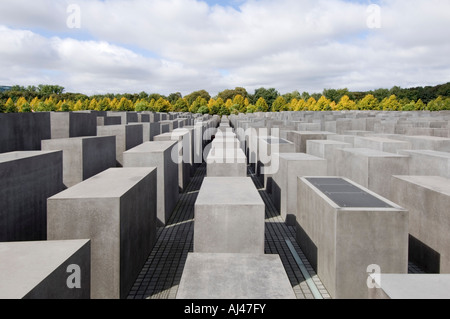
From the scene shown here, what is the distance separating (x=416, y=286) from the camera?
3.32 m

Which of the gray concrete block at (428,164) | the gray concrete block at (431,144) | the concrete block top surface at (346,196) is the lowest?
the concrete block top surface at (346,196)

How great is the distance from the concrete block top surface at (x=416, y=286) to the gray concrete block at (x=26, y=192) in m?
6.16

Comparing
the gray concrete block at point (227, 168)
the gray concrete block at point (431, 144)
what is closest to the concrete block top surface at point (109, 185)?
the gray concrete block at point (227, 168)

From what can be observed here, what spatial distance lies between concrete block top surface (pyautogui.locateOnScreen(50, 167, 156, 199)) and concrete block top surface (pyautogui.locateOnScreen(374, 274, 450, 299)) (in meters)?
3.93

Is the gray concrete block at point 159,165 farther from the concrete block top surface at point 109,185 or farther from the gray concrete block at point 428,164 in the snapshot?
the gray concrete block at point 428,164

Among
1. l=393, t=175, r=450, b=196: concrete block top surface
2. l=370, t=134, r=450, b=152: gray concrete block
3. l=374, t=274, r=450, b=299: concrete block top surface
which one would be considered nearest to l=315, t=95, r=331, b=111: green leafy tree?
l=370, t=134, r=450, b=152: gray concrete block

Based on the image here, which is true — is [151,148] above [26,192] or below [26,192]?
above

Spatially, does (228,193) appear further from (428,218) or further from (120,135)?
(120,135)

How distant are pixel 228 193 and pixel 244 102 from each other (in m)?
89.9

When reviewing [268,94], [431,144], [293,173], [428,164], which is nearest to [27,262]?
[293,173]

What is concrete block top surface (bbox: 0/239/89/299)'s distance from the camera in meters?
3.10

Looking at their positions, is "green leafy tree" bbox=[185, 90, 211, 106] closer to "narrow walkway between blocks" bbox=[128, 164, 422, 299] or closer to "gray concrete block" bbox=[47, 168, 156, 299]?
"narrow walkway between blocks" bbox=[128, 164, 422, 299]

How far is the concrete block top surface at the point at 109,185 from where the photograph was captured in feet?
18.3
